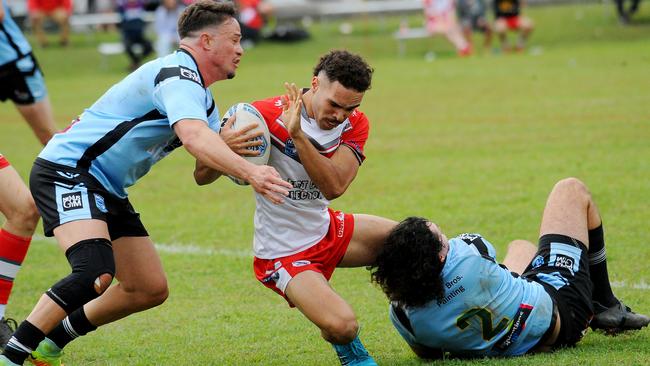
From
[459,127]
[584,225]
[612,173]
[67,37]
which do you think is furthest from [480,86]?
[67,37]

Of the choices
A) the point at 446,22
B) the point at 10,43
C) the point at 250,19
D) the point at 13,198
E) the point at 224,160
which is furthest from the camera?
the point at 250,19

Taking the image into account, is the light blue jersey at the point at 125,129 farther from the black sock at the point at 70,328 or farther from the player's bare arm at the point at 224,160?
the black sock at the point at 70,328

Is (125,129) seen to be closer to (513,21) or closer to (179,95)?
(179,95)

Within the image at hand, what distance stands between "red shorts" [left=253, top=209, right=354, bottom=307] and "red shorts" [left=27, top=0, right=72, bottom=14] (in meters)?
24.1

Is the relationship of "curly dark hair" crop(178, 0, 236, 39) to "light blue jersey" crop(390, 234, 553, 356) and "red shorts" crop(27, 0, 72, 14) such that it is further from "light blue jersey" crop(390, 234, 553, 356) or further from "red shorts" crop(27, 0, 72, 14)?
"red shorts" crop(27, 0, 72, 14)

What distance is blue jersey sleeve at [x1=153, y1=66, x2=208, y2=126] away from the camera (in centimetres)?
505

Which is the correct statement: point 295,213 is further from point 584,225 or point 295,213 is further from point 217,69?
point 584,225

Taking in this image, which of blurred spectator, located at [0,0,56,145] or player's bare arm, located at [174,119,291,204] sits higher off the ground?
player's bare arm, located at [174,119,291,204]

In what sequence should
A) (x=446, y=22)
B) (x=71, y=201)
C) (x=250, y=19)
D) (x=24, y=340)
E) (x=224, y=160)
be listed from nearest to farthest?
1. (x=224, y=160)
2. (x=24, y=340)
3. (x=71, y=201)
4. (x=446, y=22)
5. (x=250, y=19)

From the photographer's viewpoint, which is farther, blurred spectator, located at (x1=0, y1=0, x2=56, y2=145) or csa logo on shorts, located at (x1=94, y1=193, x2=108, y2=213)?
blurred spectator, located at (x1=0, y1=0, x2=56, y2=145)

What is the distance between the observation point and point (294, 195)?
576cm

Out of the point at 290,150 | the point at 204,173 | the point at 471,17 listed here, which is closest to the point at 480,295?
the point at 290,150

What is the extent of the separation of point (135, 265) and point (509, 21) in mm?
21365

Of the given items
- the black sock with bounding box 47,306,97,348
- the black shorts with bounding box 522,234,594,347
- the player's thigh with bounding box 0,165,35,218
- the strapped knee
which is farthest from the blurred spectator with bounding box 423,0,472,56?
the strapped knee
